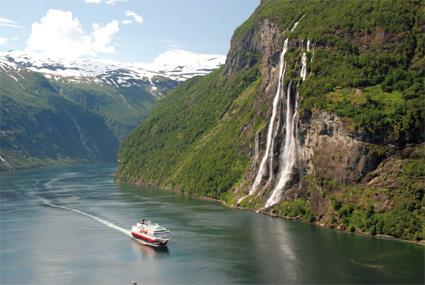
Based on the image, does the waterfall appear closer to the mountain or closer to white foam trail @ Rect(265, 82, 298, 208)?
the mountain

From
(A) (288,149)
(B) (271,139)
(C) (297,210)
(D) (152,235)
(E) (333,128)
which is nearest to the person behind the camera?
(D) (152,235)

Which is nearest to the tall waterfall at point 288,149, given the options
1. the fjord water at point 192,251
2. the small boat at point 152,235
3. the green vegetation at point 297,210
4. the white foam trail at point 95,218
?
the green vegetation at point 297,210

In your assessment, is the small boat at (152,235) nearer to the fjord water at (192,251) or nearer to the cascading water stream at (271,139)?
the fjord water at (192,251)

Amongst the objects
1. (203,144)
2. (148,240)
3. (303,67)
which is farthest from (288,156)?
(203,144)

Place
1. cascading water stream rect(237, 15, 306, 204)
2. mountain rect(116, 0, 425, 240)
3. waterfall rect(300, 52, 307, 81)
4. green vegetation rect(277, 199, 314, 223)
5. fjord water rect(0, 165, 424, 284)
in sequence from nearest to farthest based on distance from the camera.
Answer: fjord water rect(0, 165, 424, 284) < mountain rect(116, 0, 425, 240) < green vegetation rect(277, 199, 314, 223) < waterfall rect(300, 52, 307, 81) < cascading water stream rect(237, 15, 306, 204)

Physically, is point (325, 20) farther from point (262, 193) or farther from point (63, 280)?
point (63, 280)

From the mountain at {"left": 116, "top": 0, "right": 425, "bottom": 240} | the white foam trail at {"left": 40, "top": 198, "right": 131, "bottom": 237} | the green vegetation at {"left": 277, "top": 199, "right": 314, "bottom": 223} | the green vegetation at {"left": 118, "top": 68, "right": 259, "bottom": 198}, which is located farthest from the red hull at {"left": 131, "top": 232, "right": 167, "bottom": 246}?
the green vegetation at {"left": 118, "top": 68, "right": 259, "bottom": 198}

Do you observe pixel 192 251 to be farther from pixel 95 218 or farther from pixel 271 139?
pixel 271 139
